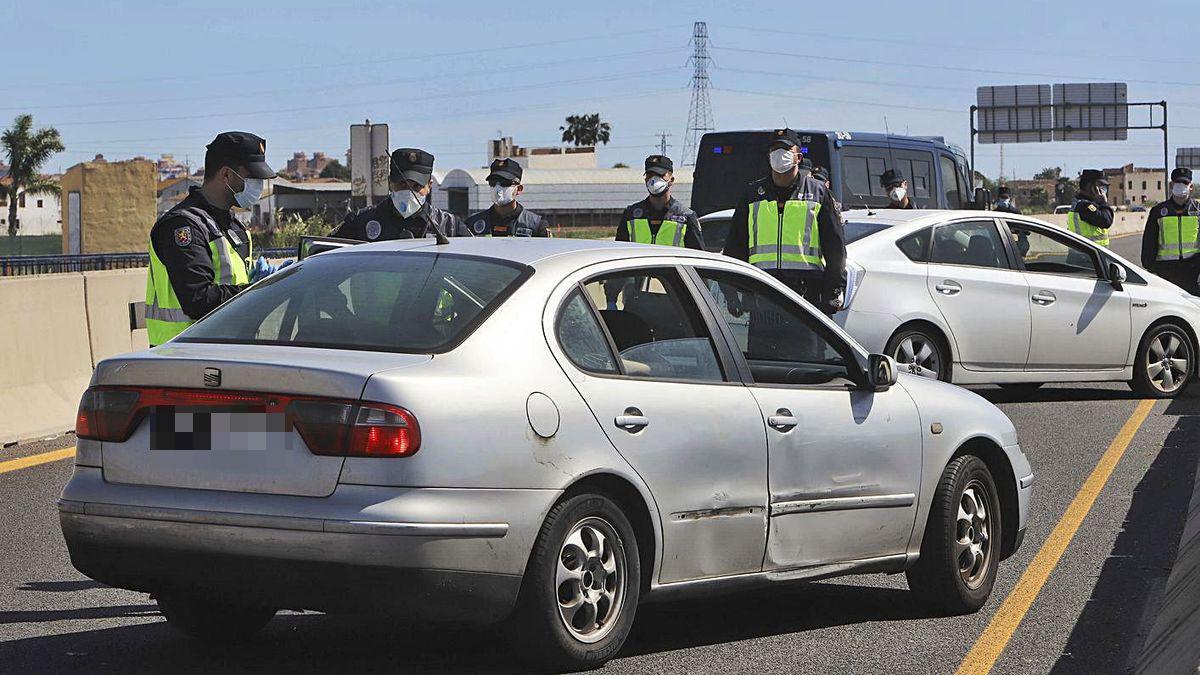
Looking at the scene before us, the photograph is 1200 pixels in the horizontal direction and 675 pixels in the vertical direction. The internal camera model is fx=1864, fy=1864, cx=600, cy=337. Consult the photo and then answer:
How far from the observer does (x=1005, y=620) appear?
7141 mm

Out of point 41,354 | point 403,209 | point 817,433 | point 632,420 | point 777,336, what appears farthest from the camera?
point 41,354

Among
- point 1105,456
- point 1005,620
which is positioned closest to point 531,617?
point 1005,620

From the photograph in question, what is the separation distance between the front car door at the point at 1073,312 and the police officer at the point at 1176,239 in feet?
13.4

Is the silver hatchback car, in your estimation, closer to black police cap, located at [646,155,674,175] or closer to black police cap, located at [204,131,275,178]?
black police cap, located at [204,131,275,178]

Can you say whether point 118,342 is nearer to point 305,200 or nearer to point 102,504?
point 102,504

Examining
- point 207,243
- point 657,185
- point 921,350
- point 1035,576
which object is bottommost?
point 1035,576

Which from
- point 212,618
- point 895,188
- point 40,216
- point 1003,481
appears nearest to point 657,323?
point 212,618

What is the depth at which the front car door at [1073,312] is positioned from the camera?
14523mm

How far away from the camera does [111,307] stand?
516 inches

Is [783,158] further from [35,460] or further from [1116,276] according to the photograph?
[35,460]

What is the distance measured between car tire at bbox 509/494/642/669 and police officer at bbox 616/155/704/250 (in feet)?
26.4

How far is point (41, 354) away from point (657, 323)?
276 inches

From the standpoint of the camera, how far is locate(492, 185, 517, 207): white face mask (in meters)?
12.1

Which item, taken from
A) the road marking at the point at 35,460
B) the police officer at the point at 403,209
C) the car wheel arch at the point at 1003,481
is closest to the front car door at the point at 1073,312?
the police officer at the point at 403,209
